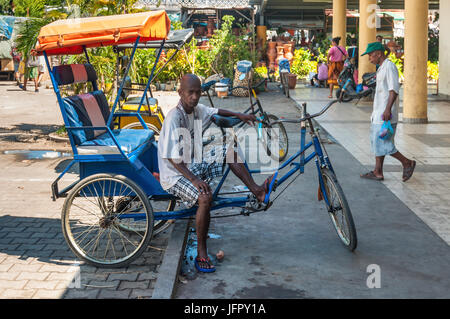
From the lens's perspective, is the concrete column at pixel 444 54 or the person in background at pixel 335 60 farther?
the person in background at pixel 335 60

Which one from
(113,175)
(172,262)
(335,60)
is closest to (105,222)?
(113,175)

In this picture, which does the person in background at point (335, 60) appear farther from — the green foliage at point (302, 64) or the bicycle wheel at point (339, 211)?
the bicycle wheel at point (339, 211)

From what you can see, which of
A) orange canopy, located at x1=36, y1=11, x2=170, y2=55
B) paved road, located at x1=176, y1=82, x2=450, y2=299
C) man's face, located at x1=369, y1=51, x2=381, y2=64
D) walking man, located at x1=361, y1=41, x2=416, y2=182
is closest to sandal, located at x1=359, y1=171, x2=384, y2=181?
walking man, located at x1=361, y1=41, x2=416, y2=182

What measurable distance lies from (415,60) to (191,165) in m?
9.10

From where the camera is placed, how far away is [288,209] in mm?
6590

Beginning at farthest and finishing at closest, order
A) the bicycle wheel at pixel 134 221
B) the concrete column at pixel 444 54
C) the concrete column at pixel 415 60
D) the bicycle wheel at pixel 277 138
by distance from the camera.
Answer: the concrete column at pixel 444 54 → the concrete column at pixel 415 60 → the bicycle wheel at pixel 277 138 → the bicycle wheel at pixel 134 221

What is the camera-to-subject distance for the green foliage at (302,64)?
82.6ft

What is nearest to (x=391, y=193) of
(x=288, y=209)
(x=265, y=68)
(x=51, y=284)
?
(x=288, y=209)

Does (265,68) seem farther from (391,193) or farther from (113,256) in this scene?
(113,256)

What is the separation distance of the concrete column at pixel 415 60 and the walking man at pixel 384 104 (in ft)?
18.4

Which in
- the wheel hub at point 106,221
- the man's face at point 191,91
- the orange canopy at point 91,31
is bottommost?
the wheel hub at point 106,221

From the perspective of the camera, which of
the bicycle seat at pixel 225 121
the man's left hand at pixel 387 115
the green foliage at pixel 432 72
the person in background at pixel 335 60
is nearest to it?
the bicycle seat at pixel 225 121

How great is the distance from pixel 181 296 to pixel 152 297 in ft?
0.80

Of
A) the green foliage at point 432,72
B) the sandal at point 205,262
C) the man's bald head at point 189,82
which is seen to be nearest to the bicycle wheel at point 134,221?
the sandal at point 205,262
